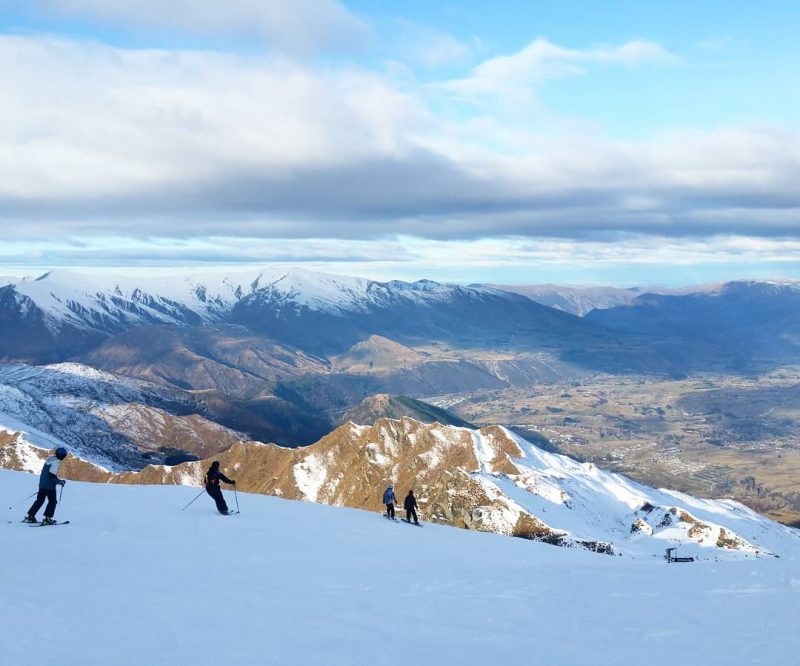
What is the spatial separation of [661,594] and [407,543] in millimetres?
9535

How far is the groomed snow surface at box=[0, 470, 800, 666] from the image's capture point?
506 inches

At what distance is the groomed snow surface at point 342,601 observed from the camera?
12.9 meters

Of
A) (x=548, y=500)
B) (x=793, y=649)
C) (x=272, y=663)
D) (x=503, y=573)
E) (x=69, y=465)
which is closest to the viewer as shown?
(x=272, y=663)

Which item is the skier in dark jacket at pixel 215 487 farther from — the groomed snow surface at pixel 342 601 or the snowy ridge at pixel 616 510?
the snowy ridge at pixel 616 510

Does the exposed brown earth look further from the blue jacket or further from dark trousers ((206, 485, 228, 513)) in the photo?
the blue jacket

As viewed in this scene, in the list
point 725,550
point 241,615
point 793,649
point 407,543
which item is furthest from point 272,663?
point 725,550

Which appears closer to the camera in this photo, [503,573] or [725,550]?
[503,573]

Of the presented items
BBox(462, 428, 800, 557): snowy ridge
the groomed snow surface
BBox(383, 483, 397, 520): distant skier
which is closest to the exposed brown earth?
BBox(462, 428, 800, 557): snowy ridge

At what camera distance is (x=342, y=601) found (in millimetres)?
16266

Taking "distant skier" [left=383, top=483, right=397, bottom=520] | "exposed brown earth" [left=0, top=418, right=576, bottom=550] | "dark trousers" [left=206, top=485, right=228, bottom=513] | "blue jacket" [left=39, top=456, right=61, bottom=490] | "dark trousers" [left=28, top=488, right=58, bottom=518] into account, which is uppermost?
"blue jacket" [left=39, top=456, right=61, bottom=490]

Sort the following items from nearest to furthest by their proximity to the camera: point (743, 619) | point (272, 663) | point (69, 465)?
point (272, 663)
point (743, 619)
point (69, 465)

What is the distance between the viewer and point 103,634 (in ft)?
41.4

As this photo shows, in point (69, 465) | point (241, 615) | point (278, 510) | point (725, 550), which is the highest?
point (241, 615)

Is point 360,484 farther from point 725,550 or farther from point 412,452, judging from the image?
point 725,550
